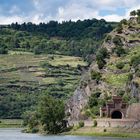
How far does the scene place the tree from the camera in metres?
194

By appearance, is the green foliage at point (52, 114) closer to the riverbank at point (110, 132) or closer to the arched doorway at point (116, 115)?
the riverbank at point (110, 132)

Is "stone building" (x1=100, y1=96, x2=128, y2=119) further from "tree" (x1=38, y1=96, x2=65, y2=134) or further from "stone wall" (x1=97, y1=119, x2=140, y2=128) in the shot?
"tree" (x1=38, y1=96, x2=65, y2=134)

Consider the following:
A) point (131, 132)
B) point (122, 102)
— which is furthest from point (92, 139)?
point (122, 102)

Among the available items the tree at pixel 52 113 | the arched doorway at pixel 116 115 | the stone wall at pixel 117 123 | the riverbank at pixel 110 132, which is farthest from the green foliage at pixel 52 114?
the stone wall at pixel 117 123

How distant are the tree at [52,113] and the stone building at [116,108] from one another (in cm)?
1193

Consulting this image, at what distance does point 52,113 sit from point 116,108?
16562 millimetres

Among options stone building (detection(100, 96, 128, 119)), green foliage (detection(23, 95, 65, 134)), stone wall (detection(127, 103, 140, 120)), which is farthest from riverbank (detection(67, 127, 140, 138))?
green foliage (detection(23, 95, 65, 134))

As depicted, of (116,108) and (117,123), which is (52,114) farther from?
(117,123)

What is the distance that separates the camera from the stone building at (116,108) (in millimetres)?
189625

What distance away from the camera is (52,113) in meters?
195

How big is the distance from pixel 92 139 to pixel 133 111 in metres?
22.8

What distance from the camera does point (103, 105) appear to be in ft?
654

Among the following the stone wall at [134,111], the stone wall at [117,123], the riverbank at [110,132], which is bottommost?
the riverbank at [110,132]

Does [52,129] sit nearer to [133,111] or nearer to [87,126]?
[87,126]
